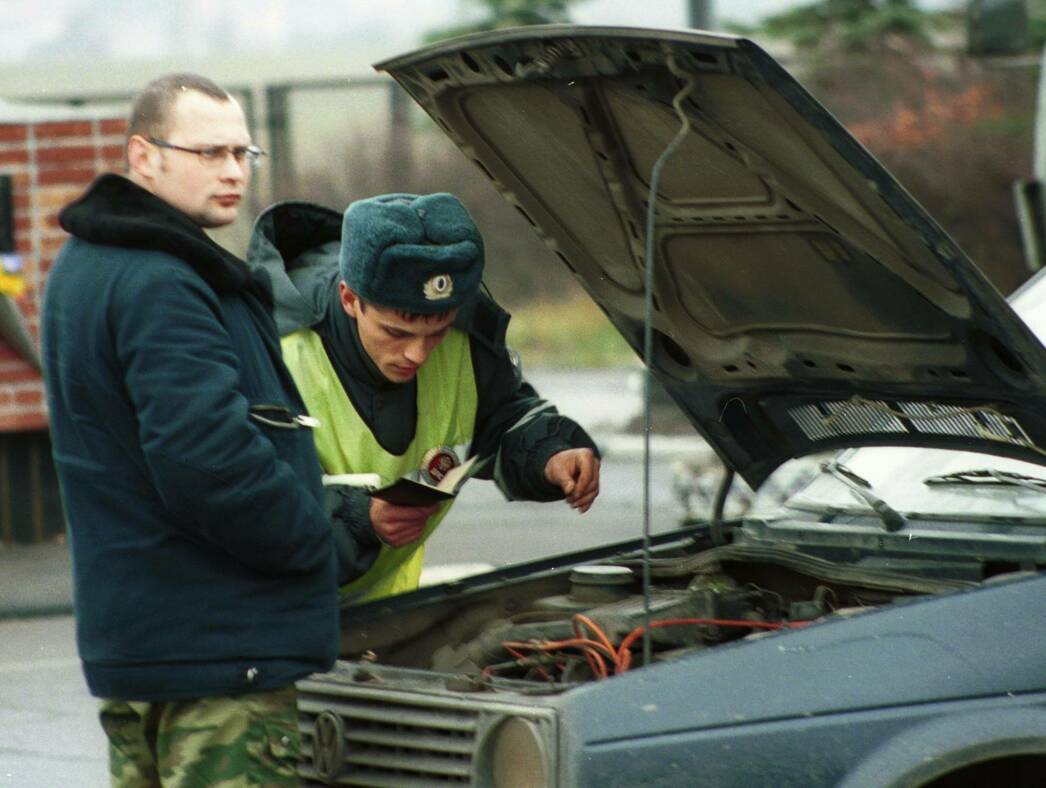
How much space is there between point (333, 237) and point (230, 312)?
115 cm

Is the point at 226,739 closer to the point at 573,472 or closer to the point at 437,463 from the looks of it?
the point at 437,463

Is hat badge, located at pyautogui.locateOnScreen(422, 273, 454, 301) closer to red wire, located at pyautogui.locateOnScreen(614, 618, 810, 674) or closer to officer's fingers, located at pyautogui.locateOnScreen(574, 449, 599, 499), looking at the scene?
officer's fingers, located at pyautogui.locateOnScreen(574, 449, 599, 499)

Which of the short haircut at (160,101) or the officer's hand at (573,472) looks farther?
the officer's hand at (573,472)

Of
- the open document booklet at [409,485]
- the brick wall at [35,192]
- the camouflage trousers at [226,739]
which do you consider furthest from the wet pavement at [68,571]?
the camouflage trousers at [226,739]

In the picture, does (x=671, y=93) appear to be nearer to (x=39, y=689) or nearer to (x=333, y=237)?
(x=333, y=237)

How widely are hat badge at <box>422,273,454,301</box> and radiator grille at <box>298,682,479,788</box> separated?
2.86 ft

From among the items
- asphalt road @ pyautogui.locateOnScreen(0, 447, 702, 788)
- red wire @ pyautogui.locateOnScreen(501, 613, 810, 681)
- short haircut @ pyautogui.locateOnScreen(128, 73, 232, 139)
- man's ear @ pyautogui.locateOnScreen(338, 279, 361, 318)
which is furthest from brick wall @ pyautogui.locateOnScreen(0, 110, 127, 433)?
short haircut @ pyautogui.locateOnScreen(128, 73, 232, 139)

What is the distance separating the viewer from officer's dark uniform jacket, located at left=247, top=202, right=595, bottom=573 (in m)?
4.39

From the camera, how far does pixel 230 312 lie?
360 cm

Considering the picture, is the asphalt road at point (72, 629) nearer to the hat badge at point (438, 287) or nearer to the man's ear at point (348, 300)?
the man's ear at point (348, 300)

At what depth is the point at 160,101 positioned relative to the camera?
363cm

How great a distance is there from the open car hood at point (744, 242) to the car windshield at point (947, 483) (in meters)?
0.14

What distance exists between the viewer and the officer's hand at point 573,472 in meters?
4.47

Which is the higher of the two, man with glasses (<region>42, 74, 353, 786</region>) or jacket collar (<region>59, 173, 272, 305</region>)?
jacket collar (<region>59, 173, 272, 305</region>)
